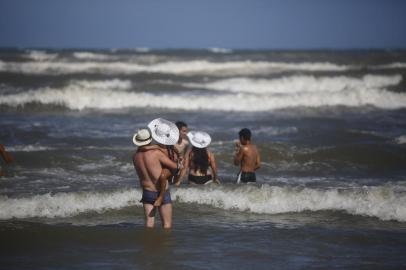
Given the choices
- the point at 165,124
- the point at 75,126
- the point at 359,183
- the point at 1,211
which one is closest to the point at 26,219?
the point at 1,211

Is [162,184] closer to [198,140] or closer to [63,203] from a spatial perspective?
[198,140]

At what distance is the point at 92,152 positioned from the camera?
14.1 metres

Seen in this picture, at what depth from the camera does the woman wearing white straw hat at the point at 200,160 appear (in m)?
10.0

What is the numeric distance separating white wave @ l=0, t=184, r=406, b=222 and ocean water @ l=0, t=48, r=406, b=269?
22 mm

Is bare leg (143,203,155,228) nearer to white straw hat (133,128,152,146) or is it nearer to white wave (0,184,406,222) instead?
white straw hat (133,128,152,146)

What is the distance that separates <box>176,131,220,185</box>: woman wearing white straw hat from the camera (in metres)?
10.0

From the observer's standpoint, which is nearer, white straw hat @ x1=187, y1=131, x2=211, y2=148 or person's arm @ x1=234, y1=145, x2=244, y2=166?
white straw hat @ x1=187, y1=131, x2=211, y2=148

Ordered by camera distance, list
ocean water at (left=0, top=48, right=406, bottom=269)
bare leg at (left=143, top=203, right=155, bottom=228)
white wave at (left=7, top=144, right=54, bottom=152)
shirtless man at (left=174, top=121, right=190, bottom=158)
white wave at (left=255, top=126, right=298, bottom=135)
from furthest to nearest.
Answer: white wave at (left=255, top=126, right=298, bottom=135) < white wave at (left=7, top=144, right=54, bottom=152) < shirtless man at (left=174, top=121, right=190, bottom=158) < bare leg at (left=143, top=203, right=155, bottom=228) < ocean water at (left=0, top=48, right=406, bottom=269)

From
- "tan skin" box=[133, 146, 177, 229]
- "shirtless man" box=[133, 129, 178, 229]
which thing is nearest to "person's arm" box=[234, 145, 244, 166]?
"shirtless man" box=[133, 129, 178, 229]

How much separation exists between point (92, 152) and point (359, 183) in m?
5.72

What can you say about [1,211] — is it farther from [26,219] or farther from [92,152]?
[92,152]

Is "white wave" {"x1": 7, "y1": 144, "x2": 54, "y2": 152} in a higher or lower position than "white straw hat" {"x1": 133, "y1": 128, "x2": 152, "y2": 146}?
lower

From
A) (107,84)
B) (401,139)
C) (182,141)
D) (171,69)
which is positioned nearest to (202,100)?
(107,84)

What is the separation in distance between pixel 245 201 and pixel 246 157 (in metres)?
0.94
